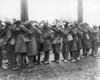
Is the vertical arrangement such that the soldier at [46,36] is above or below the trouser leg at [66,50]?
above

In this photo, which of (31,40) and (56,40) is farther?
(56,40)

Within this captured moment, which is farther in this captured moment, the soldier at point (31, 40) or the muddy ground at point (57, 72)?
the soldier at point (31, 40)

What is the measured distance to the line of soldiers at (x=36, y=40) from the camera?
7.58 metres

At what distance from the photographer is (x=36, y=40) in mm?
7887

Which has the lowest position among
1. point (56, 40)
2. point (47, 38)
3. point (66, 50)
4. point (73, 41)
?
point (66, 50)

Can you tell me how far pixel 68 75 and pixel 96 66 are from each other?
6.31 ft

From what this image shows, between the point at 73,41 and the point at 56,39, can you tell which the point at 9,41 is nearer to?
the point at 56,39

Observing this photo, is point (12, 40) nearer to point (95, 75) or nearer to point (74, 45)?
point (74, 45)

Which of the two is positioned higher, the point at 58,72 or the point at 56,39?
the point at 56,39

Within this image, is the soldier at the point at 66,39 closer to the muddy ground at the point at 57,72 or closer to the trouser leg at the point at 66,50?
the trouser leg at the point at 66,50

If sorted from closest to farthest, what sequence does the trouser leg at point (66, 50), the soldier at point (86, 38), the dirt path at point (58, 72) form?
→ the dirt path at point (58, 72), the trouser leg at point (66, 50), the soldier at point (86, 38)

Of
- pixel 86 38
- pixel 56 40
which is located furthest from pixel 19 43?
pixel 86 38

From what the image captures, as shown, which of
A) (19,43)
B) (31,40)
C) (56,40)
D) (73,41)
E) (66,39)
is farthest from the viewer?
(73,41)

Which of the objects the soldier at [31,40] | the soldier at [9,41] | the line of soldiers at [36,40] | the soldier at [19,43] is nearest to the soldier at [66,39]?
the line of soldiers at [36,40]
